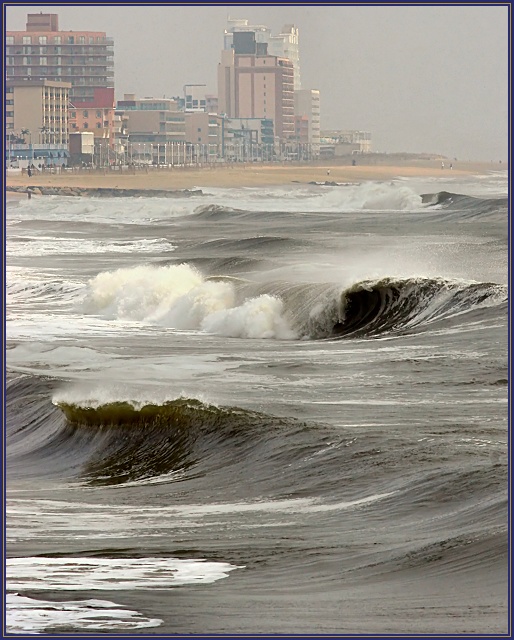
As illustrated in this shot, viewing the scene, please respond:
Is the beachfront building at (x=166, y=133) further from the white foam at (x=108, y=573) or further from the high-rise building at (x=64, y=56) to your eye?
the white foam at (x=108, y=573)

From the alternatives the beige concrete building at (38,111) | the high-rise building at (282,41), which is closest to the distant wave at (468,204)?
the high-rise building at (282,41)

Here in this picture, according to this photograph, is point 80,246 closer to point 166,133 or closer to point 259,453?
point 259,453

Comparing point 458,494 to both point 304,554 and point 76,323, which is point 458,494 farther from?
point 76,323

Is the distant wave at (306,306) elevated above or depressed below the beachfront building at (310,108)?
below

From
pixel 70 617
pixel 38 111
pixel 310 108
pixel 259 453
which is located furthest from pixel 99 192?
pixel 70 617

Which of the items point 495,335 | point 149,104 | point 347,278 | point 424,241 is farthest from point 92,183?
point 495,335

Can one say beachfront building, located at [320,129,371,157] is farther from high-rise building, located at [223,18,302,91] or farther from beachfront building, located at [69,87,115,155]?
beachfront building, located at [69,87,115,155]
